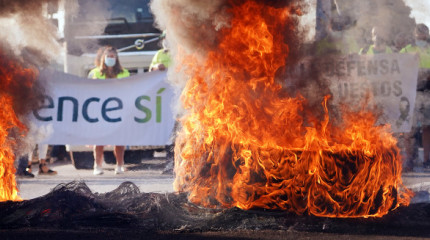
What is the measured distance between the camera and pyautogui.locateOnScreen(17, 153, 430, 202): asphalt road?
26.0 ft

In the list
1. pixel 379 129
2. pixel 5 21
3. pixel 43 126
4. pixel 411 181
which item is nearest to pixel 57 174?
pixel 43 126

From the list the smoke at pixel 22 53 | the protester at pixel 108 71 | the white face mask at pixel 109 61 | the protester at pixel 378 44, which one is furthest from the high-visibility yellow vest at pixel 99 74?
the protester at pixel 378 44

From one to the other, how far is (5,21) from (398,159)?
3825mm

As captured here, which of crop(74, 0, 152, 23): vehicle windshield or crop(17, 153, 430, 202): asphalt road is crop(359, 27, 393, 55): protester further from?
crop(74, 0, 152, 23): vehicle windshield

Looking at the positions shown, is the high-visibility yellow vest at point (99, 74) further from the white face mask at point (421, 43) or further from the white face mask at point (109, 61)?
the white face mask at point (421, 43)

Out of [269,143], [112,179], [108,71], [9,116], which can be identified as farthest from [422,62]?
[9,116]

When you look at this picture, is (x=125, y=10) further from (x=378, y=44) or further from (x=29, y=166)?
(x=378, y=44)

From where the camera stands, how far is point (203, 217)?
5109 millimetres

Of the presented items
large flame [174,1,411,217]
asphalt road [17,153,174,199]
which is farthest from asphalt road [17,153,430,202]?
large flame [174,1,411,217]

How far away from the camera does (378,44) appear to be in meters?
9.16

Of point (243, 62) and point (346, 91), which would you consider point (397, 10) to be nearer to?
point (346, 91)

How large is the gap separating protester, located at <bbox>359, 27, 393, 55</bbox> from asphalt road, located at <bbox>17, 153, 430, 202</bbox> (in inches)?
70.7

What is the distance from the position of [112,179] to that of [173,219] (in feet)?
14.8

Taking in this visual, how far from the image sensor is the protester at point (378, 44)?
9.13 m
